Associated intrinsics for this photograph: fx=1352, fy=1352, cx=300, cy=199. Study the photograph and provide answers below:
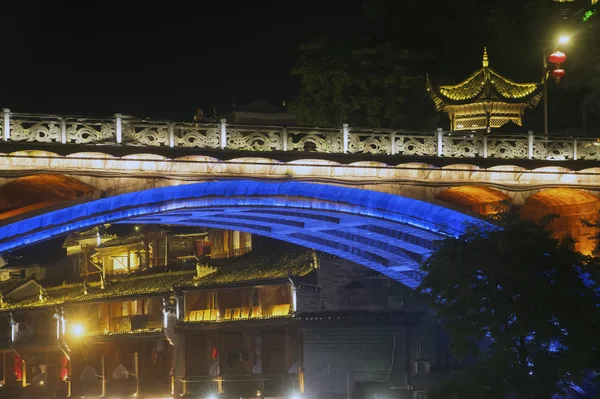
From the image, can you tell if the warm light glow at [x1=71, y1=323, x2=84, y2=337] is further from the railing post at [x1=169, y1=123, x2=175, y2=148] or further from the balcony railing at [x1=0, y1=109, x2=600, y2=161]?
the railing post at [x1=169, y1=123, x2=175, y2=148]

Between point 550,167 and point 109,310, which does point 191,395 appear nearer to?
point 109,310

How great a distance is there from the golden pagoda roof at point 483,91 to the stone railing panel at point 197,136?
446 inches

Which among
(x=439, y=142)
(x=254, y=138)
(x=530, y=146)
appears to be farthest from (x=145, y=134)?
(x=530, y=146)

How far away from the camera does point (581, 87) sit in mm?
44469

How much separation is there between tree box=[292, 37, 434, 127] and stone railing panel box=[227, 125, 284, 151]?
14.1 metres

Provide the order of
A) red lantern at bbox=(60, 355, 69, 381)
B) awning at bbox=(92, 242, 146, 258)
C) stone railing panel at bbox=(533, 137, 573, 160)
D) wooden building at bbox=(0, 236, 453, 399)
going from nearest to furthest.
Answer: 1. stone railing panel at bbox=(533, 137, 573, 160)
2. wooden building at bbox=(0, 236, 453, 399)
3. red lantern at bbox=(60, 355, 69, 381)
4. awning at bbox=(92, 242, 146, 258)

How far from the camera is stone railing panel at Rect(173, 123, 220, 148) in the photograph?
2925cm

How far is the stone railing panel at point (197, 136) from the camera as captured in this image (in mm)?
29250

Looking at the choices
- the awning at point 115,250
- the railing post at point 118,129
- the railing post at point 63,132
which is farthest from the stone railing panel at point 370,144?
the awning at point 115,250

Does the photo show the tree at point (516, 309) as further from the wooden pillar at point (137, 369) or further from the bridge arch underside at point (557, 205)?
the wooden pillar at point (137, 369)

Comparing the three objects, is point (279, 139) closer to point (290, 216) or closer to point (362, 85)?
point (290, 216)

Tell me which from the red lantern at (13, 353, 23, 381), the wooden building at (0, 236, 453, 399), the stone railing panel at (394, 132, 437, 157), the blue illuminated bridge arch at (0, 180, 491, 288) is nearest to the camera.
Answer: the blue illuminated bridge arch at (0, 180, 491, 288)

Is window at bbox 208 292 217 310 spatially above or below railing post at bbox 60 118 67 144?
below

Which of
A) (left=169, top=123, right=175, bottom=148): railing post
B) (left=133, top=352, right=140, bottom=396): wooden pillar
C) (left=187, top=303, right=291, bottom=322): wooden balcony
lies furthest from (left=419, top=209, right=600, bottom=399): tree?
(left=133, top=352, right=140, bottom=396): wooden pillar
